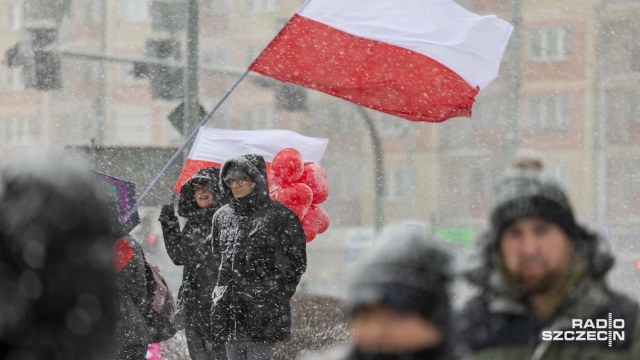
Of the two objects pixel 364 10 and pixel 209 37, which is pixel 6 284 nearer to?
pixel 364 10

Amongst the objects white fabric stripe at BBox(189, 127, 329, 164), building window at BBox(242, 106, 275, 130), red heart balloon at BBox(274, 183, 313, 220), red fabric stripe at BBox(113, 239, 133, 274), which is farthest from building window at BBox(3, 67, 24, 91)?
red fabric stripe at BBox(113, 239, 133, 274)

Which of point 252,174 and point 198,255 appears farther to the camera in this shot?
point 198,255

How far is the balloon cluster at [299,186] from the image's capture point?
775cm

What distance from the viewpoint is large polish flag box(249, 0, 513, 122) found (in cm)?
714

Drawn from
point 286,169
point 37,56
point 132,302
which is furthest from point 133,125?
point 132,302

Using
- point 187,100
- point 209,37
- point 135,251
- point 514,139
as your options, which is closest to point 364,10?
point 135,251

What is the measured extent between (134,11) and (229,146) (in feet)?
154

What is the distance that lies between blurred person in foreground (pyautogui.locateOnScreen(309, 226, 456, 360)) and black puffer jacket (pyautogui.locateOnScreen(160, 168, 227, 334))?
4.47 meters

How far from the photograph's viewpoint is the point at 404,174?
167ft

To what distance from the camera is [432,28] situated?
7203 mm

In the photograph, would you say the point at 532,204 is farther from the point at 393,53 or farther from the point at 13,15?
the point at 13,15

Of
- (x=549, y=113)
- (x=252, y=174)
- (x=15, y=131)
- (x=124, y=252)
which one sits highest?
(x=252, y=174)

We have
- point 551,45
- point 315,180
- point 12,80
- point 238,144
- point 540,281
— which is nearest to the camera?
point 540,281

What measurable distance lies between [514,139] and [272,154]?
16.1m
